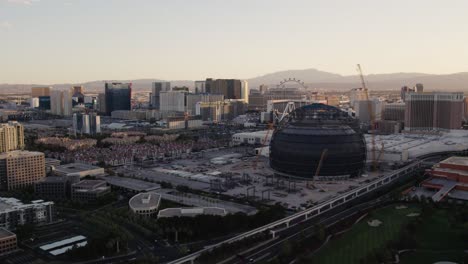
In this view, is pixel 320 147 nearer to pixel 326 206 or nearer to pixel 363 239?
pixel 326 206

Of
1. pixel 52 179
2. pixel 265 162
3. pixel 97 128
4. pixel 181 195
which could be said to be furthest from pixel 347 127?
pixel 97 128

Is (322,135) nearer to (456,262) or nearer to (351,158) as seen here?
(351,158)

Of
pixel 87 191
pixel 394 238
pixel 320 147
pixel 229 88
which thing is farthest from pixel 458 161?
pixel 229 88

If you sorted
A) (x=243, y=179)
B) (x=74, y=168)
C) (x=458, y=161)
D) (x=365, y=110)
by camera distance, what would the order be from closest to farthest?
(x=458, y=161)
(x=243, y=179)
(x=74, y=168)
(x=365, y=110)

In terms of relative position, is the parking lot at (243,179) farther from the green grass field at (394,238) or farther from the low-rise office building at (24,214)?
the low-rise office building at (24,214)

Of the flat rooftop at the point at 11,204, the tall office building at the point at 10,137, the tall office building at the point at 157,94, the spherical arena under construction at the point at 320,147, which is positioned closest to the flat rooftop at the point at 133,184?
the flat rooftop at the point at 11,204

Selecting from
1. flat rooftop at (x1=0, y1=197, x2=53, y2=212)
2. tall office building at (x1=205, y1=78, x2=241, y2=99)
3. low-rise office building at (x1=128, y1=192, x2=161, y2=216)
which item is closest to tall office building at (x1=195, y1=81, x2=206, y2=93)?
tall office building at (x1=205, y1=78, x2=241, y2=99)

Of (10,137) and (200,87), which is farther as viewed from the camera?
(200,87)
